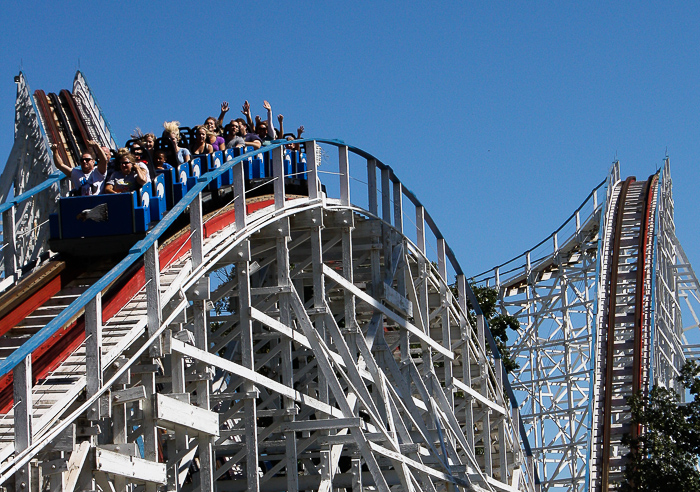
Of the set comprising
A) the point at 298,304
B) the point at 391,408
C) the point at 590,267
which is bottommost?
the point at 391,408

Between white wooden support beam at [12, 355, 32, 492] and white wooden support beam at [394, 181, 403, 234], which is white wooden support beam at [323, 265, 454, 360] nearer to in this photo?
white wooden support beam at [394, 181, 403, 234]

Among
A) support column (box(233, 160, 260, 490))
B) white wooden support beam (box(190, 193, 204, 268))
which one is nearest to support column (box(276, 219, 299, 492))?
support column (box(233, 160, 260, 490))

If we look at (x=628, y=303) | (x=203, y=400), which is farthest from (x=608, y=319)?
(x=203, y=400)

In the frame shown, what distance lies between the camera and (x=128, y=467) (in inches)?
281

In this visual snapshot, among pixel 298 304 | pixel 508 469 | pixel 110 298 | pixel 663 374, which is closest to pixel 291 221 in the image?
pixel 298 304

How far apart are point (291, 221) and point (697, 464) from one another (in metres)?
7.62

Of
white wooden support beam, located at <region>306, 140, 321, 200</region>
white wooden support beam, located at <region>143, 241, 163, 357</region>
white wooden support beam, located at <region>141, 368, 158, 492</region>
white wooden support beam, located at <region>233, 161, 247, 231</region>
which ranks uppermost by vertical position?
white wooden support beam, located at <region>306, 140, 321, 200</region>

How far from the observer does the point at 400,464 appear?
11.2 meters

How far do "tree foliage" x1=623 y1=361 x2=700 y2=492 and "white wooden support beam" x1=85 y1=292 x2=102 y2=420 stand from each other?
10160mm

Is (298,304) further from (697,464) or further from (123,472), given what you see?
(697,464)

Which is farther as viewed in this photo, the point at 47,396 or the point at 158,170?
the point at 158,170

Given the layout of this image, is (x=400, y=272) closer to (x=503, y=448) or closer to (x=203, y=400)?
(x=503, y=448)

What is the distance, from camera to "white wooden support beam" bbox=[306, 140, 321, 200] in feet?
35.3

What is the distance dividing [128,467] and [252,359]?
94.7 inches
